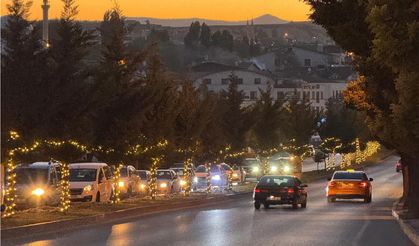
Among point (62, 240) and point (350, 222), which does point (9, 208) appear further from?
point (350, 222)

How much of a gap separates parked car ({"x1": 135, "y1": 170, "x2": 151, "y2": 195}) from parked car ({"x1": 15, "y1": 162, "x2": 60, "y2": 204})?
14545mm

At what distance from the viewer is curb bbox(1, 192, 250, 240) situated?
2669 centimetres

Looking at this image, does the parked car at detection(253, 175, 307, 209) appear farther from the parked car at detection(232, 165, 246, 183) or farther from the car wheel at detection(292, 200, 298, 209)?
the parked car at detection(232, 165, 246, 183)

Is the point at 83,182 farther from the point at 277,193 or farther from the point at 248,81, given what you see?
the point at 248,81

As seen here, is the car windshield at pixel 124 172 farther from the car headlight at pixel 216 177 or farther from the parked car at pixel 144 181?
the car headlight at pixel 216 177

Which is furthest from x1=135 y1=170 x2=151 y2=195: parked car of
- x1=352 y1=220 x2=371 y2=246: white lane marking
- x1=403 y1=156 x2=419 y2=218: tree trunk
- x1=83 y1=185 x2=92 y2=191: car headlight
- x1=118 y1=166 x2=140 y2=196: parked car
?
x1=352 y1=220 x2=371 y2=246: white lane marking

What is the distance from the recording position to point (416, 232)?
90.9 feet

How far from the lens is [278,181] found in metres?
45.2

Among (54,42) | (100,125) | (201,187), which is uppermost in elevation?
(54,42)

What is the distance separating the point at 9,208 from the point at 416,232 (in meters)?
11.5

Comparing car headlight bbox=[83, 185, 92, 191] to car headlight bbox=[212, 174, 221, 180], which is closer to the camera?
car headlight bbox=[83, 185, 92, 191]

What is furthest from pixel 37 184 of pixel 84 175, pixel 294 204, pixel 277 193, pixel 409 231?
pixel 409 231

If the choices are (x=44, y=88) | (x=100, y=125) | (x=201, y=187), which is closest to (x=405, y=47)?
(x=44, y=88)

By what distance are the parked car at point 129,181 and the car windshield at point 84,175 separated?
6729 mm
